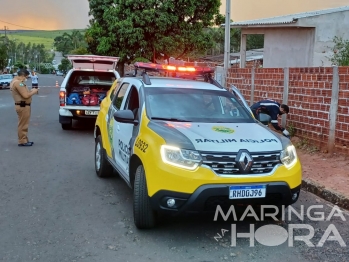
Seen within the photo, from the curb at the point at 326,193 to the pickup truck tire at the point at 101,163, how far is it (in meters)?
3.08

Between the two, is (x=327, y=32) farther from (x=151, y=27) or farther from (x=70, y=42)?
(x=70, y=42)

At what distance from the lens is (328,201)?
644 cm

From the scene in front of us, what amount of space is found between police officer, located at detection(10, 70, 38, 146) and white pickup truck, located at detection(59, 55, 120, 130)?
175cm

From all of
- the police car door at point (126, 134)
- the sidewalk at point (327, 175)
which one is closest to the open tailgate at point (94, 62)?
the sidewalk at point (327, 175)

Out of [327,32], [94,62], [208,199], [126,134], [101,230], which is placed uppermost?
[327,32]

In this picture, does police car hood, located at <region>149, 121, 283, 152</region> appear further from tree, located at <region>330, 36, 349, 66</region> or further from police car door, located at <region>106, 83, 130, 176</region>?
tree, located at <region>330, 36, 349, 66</region>

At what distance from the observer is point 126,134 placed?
569cm

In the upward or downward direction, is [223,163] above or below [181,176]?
above

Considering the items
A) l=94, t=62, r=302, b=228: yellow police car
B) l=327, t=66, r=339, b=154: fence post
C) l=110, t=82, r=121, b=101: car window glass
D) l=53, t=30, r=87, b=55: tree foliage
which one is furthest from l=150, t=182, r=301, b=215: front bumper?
l=53, t=30, r=87, b=55: tree foliage

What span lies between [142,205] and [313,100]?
5.67 m

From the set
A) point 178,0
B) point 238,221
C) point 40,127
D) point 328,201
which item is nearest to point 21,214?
point 238,221

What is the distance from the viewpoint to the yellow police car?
4.45 metres

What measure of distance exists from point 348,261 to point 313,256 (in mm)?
320

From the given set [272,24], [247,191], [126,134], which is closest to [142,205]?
[247,191]
